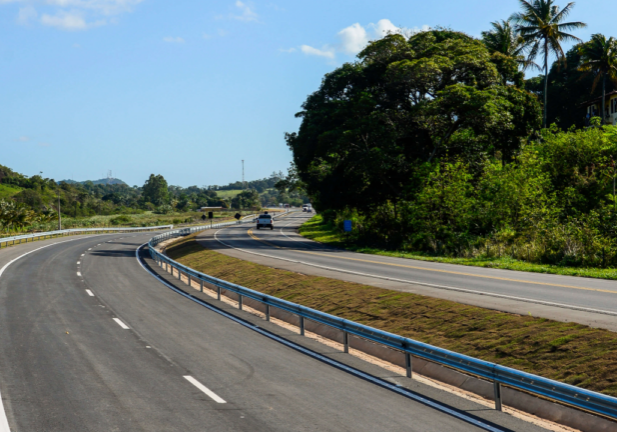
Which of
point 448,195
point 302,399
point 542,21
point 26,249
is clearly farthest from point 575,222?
point 26,249

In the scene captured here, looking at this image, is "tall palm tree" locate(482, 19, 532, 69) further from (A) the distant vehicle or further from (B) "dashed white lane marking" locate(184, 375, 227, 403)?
(B) "dashed white lane marking" locate(184, 375, 227, 403)

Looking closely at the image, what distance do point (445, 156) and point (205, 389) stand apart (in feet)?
118

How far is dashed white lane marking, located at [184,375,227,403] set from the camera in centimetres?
841

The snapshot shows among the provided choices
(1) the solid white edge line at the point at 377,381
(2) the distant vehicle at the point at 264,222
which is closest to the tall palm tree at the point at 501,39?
(2) the distant vehicle at the point at 264,222

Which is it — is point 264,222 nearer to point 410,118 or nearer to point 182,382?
point 410,118

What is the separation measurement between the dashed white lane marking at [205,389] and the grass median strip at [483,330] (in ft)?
17.5

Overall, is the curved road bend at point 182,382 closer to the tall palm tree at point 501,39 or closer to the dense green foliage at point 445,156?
the dense green foliage at point 445,156

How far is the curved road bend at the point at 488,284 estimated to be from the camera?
13789 millimetres

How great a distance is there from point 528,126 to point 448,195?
11.6 meters

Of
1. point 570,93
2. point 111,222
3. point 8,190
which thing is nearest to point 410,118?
point 570,93

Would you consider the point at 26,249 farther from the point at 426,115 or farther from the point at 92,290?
the point at 426,115

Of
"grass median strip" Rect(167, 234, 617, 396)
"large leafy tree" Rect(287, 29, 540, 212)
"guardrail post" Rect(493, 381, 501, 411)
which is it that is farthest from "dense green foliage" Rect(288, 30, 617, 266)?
"guardrail post" Rect(493, 381, 501, 411)

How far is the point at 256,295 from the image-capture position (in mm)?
16562

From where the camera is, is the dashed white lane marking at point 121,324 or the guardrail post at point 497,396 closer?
the guardrail post at point 497,396
